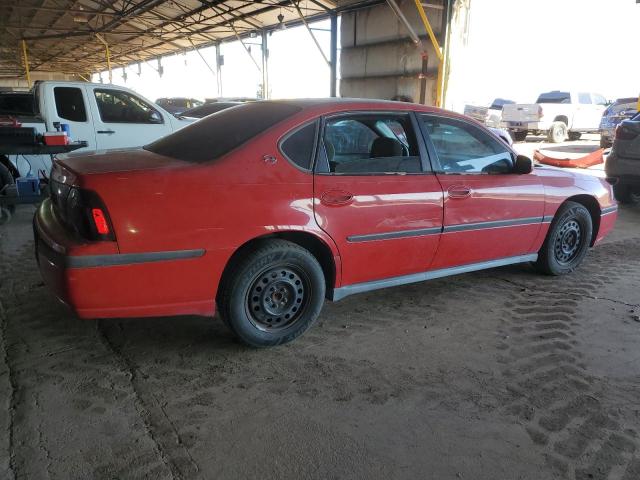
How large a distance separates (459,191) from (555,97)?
60.1ft

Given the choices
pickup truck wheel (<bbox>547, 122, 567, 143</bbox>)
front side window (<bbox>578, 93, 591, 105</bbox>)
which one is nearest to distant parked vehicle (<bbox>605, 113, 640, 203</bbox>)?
pickup truck wheel (<bbox>547, 122, 567, 143</bbox>)

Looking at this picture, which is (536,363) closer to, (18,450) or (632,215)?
(18,450)

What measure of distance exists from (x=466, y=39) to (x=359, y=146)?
35.2 feet

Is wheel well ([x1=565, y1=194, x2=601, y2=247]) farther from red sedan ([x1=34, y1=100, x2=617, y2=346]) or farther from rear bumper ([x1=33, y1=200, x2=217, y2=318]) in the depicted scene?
rear bumper ([x1=33, y1=200, x2=217, y2=318])

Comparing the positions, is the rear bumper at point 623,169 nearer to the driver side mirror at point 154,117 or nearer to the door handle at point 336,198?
the door handle at point 336,198

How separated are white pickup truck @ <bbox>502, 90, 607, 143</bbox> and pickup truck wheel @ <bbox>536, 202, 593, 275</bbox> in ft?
46.7

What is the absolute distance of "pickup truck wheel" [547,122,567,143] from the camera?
1769cm

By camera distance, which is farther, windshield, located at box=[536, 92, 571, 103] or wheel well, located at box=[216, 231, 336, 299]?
windshield, located at box=[536, 92, 571, 103]

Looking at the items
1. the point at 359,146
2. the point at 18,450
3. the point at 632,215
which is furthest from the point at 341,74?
the point at 18,450

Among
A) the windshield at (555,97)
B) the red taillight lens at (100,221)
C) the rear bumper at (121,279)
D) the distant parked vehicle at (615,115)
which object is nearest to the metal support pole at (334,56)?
the distant parked vehicle at (615,115)

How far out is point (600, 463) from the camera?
84.0 inches

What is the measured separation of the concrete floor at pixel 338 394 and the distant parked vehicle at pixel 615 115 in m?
13.2

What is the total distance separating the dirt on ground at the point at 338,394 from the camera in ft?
6.86

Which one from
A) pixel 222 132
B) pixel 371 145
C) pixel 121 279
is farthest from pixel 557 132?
pixel 121 279
